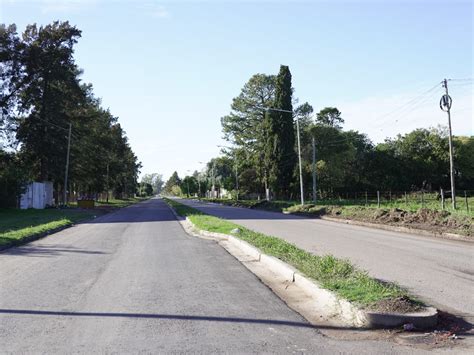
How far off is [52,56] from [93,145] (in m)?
17.2

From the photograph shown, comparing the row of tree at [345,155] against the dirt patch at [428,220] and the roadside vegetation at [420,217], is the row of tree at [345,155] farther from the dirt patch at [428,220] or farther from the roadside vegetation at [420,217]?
the dirt patch at [428,220]

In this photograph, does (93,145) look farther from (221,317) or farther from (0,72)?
(221,317)

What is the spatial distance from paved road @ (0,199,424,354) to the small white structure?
108 feet

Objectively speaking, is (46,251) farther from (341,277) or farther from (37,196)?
(37,196)

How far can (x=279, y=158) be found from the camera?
60875 millimetres

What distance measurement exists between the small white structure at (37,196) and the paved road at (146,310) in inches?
1299

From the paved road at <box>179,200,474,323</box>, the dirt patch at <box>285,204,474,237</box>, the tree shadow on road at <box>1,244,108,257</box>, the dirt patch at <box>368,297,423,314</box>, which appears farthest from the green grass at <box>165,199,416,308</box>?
the dirt patch at <box>285,204,474,237</box>

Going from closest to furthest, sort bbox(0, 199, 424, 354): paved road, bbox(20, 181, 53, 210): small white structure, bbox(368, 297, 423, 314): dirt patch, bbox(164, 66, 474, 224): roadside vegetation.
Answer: bbox(0, 199, 424, 354): paved road
bbox(368, 297, 423, 314): dirt patch
bbox(20, 181, 53, 210): small white structure
bbox(164, 66, 474, 224): roadside vegetation

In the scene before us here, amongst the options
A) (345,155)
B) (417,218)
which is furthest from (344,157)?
(417,218)

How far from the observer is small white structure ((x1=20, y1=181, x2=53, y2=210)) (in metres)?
43.7

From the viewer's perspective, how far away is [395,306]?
6602 mm

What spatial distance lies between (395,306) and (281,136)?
55433 millimetres

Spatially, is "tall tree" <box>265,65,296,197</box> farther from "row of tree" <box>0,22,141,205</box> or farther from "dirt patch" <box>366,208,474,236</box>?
"dirt patch" <box>366,208,474,236</box>

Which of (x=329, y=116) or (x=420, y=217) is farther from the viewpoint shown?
(x=329, y=116)
